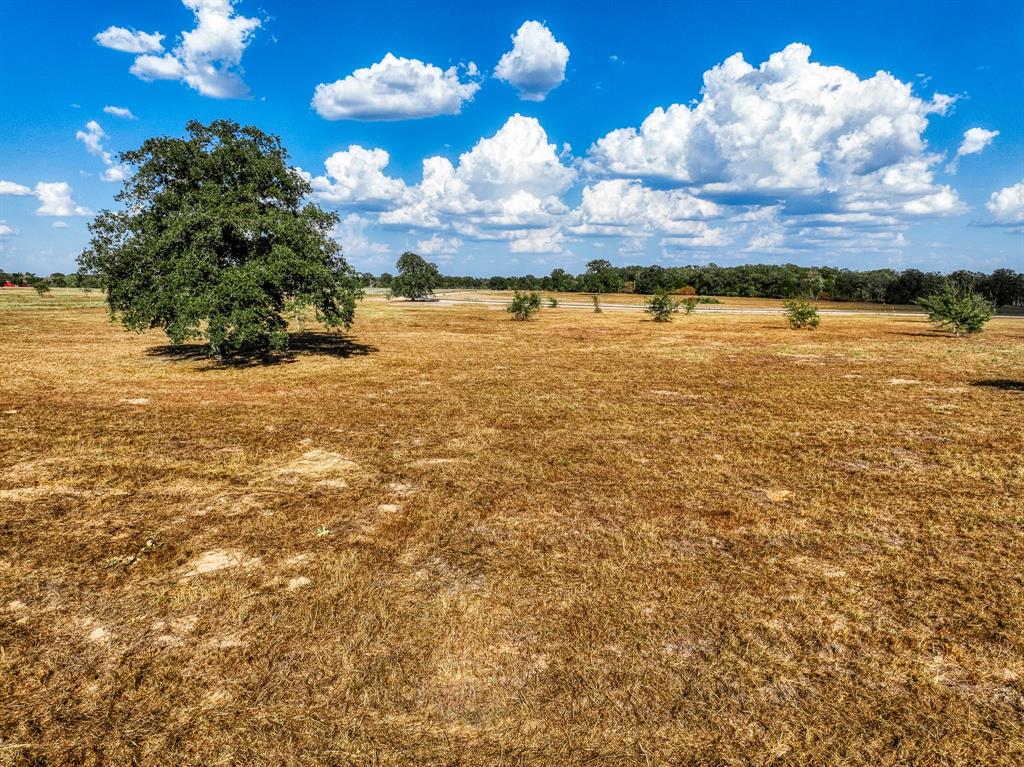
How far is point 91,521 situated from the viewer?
7.97 m

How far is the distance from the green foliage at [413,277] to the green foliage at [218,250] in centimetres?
7383

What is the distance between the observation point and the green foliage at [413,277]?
97.9m

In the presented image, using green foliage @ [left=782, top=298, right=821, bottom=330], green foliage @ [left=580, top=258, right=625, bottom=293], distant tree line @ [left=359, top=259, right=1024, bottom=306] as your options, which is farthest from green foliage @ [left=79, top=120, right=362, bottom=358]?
green foliage @ [left=580, top=258, right=625, bottom=293]

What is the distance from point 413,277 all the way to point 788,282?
91977 mm

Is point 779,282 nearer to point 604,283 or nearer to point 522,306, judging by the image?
point 604,283

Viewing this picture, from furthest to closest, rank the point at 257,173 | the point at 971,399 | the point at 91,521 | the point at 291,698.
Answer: the point at 257,173
the point at 971,399
the point at 91,521
the point at 291,698

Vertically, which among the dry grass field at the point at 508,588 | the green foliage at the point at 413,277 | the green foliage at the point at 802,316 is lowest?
the dry grass field at the point at 508,588

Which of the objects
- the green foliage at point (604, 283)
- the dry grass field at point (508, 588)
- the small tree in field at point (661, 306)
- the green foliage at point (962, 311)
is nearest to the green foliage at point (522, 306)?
the small tree in field at point (661, 306)

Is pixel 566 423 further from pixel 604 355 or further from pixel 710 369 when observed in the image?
pixel 604 355

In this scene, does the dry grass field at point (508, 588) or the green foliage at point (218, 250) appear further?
the green foliage at point (218, 250)

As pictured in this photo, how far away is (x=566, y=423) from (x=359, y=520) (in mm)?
7291

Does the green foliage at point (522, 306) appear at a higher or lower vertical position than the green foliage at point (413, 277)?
lower

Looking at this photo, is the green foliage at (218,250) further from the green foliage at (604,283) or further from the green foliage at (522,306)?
the green foliage at (604,283)

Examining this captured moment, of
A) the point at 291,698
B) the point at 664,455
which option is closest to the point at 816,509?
the point at 664,455
